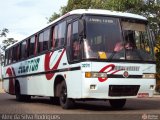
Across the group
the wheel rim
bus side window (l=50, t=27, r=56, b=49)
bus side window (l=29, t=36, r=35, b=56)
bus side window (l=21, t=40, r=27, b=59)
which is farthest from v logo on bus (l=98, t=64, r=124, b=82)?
bus side window (l=21, t=40, r=27, b=59)

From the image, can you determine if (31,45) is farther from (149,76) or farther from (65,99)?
(149,76)

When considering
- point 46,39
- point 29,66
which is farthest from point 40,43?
point 29,66

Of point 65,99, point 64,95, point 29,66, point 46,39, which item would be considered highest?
point 46,39

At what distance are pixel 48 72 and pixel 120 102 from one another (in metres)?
2.94

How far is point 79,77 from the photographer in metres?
13.2

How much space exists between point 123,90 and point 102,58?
121 centimetres

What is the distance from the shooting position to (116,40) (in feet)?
44.0

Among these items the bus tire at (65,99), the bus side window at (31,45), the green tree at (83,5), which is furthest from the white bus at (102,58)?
the green tree at (83,5)

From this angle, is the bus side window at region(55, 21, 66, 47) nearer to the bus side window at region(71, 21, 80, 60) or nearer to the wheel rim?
the bus side window at region(71, 21, 80, 60)

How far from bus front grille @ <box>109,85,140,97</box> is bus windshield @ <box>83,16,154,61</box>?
87 centimetres

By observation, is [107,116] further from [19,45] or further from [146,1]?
[146,1]

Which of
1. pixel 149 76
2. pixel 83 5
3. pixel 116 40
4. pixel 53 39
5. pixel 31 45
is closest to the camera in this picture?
pixel 116 40

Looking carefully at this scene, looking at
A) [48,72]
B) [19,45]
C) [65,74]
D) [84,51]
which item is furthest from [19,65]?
[84,51]

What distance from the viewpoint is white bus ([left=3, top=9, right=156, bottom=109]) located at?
1298 cm
